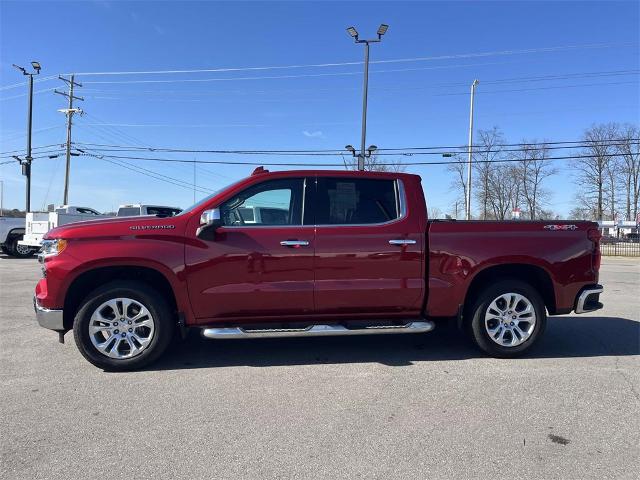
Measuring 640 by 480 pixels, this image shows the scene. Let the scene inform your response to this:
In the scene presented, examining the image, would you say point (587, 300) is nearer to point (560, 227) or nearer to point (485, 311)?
point (560, 227)

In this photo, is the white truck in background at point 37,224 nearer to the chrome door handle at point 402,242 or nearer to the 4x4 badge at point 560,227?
the chrome door handle at point 402,242

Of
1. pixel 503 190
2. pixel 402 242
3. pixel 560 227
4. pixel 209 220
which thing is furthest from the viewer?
pixel 503 190

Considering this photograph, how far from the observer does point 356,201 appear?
5059 millimetres

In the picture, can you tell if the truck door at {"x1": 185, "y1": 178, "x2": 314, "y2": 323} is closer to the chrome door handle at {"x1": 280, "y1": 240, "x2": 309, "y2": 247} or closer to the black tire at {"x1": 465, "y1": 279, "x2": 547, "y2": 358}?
the chrome door handle at {"x1": 280, "y1": 240, "x2": 309, "y2": 247}

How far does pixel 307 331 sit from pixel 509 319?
218 centimetres

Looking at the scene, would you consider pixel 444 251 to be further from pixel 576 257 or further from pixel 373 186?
pixel 576 257

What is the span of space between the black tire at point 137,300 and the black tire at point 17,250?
54.1 feet

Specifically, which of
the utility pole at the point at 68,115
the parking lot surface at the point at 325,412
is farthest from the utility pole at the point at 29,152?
the parking lot surface at the point at 325,412

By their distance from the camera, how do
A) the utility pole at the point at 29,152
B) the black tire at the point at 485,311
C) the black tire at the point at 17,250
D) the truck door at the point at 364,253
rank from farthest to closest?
the utility pole at the point at 29,152 → the black tire at the point at 17,250 → the black tire at the point at 485,311 → the truck door at the point at 364,253

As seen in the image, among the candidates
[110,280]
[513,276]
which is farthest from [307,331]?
[513,276]

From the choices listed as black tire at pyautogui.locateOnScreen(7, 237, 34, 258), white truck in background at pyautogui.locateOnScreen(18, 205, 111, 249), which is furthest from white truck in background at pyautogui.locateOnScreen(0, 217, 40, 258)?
white truck in background at pyautogui.locateOnScreen(18, 205, 111, 249)

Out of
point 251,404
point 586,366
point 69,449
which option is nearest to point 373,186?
point 251,404

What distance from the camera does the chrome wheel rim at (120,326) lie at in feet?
15.2

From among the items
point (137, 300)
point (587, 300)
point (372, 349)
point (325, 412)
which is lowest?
point (325, 412)
